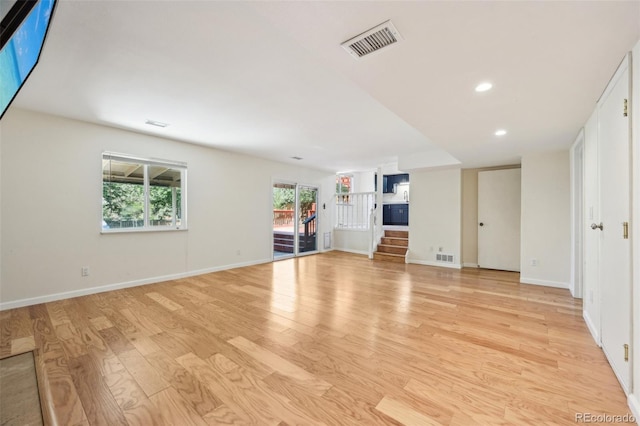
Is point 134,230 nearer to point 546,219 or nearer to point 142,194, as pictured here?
point 142,194

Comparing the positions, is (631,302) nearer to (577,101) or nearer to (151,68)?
(577,101)

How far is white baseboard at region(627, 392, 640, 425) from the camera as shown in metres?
1.45

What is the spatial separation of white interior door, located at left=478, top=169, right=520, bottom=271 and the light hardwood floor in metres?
1.65

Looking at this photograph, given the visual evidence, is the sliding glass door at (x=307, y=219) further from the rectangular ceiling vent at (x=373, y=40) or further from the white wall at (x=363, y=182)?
the rectangular ceiling vent at (x=373, y=40)

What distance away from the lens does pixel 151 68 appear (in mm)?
2307

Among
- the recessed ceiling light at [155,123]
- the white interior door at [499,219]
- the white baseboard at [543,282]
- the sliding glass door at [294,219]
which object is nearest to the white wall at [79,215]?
the recessed ceiling light at [155,123]

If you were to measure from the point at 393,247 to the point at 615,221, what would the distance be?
4944 millimetres

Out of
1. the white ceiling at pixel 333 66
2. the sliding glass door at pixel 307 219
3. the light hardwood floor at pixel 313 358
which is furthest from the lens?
the sliding glass door at pixel 307 219

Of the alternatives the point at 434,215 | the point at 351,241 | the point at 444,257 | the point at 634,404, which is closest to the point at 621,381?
→ the point at 634,404

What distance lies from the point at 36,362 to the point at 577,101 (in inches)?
197

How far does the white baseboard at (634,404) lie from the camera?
145cm

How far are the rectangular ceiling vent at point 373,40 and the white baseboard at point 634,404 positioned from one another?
246 cm

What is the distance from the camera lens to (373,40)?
4.90 ft

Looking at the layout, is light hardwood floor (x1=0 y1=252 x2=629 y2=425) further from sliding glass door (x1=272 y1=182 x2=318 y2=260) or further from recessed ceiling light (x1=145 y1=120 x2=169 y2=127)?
sliding glass door (x1=272 y1=182 x2=318 y2=260)
